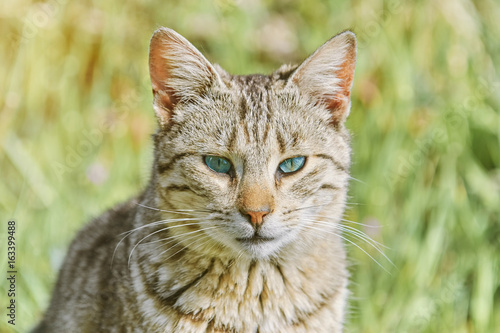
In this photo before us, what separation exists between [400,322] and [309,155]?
1.35 metres

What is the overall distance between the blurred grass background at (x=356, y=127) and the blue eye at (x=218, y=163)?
2.46 ft

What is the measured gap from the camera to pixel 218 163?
2303 mm

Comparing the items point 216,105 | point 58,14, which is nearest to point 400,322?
point 216,105

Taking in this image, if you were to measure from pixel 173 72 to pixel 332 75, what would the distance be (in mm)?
624

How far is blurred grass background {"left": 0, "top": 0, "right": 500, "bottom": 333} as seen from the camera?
3459 millimetres

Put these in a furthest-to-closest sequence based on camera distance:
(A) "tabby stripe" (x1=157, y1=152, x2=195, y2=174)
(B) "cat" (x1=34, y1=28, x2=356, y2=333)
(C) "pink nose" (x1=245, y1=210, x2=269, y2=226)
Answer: (A) "tabby stripe" (x1=157, y1=152, x2=195, y2=174) → (B) "cat" (x1=34, y1=28, x2=356, y2=333) → (C) "pink nose" (x1=245, y1=210, x2=269, y2=226)

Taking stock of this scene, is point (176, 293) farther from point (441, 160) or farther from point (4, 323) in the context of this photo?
point (441, 160)

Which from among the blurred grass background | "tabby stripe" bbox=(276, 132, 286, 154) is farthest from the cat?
the blurred grass background

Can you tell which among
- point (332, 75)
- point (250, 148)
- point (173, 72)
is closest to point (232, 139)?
point (250, 148)

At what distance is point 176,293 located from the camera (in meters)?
Result: 2.37

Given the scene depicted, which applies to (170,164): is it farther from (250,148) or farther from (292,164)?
(292,164)

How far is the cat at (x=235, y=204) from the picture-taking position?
2.25m

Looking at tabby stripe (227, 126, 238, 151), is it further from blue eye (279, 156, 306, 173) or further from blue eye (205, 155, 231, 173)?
blue eye (279, 156, 306, 173)

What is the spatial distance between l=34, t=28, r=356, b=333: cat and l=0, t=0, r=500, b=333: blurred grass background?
2.19ft
